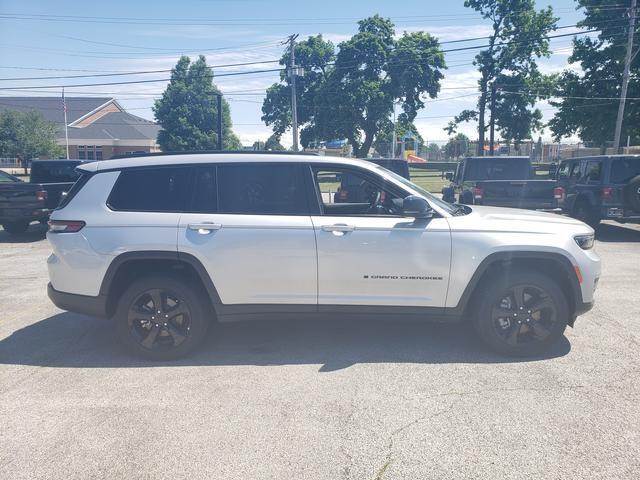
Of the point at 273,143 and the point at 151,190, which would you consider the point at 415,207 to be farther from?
the point at 273,143

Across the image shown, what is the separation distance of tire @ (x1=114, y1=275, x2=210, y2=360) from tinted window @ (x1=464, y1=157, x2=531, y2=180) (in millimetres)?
12299

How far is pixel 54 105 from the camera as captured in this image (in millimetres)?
77500

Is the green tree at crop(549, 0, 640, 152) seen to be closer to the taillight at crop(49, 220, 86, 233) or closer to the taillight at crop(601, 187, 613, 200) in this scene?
the taillight at crop(601, 187, 613, 200)

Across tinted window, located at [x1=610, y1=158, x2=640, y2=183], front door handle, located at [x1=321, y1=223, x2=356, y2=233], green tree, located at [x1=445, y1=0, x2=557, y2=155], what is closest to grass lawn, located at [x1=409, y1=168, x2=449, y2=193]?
green tree, located at [x1=445, y1=0, x2=557, y2=155]

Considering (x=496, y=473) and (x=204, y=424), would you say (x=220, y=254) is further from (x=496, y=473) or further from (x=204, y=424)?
(x=496, y=473)

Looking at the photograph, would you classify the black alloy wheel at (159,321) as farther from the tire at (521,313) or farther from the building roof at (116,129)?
the building roof at (116,129)

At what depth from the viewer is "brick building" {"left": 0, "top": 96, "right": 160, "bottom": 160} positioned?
226 ft

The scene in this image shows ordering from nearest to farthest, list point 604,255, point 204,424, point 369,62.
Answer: point 204,424, point 604,255, point 369,62

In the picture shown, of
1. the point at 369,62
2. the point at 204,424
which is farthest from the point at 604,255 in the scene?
the point at 369,62

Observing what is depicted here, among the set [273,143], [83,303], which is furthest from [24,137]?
[83,303]

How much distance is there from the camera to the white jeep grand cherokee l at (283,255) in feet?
14.7

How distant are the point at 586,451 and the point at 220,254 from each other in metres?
3.14

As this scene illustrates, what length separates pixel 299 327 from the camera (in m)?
5.52

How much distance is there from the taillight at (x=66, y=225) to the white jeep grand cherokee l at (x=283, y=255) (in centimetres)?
1
